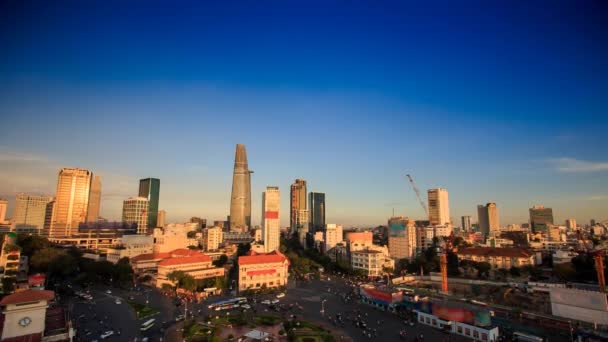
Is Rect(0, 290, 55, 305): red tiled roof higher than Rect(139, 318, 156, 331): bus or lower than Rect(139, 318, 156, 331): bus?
higher

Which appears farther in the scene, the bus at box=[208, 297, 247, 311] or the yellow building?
the yellow building

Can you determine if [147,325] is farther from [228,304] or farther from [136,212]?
[136,212]

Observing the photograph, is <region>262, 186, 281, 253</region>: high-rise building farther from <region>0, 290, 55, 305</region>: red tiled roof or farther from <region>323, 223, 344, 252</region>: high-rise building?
<region>0, 290, 55, 305</region>: red tiled roof

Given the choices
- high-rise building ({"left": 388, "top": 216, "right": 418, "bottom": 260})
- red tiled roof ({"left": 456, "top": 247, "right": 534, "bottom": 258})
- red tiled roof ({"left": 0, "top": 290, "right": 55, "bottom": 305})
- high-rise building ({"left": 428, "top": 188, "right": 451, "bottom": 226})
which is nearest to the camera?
red tiled roof ({"left": 0, "top": 290, "right": 55, "bottom": 305})

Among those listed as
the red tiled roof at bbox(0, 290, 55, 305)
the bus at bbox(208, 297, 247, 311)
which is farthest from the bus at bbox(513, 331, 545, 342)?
the red tiled roof at bbox(0, 290, 55, 305)

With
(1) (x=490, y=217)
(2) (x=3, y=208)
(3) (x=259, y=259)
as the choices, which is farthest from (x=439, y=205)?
(2) (x=3, y=208)

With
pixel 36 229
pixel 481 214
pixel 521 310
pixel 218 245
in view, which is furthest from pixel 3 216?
pixel 481 214
